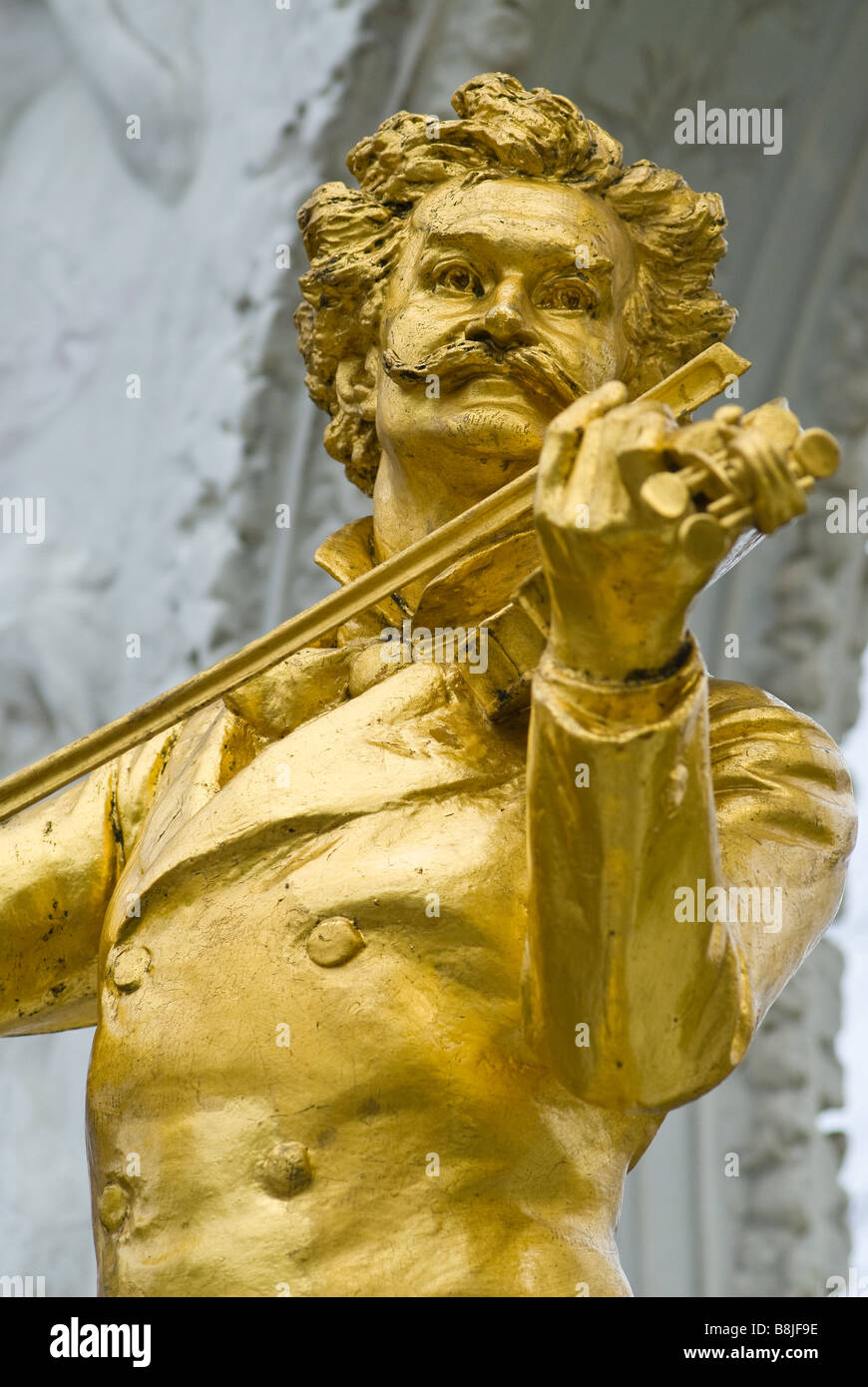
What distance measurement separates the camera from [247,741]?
2.60 metres

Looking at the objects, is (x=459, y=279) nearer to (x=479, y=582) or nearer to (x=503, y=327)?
(x=503, y=327)

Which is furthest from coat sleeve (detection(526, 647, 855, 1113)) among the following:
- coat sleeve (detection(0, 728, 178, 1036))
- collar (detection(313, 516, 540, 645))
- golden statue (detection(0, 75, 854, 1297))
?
coat sleeve (detection(0, 728, 178, 1036))

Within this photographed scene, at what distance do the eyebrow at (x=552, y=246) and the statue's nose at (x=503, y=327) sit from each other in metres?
0.08

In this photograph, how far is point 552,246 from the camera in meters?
2.60

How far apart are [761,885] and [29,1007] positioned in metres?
0.75

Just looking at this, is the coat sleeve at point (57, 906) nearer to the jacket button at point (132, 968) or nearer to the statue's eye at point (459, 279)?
the jacket button at point (132, 968)

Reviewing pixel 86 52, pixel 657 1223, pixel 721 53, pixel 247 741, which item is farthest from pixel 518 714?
pixel 86 52

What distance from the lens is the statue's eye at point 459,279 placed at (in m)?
2.63

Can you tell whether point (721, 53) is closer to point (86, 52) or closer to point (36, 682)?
point (86, 52)

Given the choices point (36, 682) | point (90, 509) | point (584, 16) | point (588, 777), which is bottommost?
point (588, 777)

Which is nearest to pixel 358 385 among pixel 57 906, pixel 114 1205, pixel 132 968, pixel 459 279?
pixel 459 279

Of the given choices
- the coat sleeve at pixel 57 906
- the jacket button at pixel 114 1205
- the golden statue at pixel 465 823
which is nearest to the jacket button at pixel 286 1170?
the golden statue at pixel 465 823

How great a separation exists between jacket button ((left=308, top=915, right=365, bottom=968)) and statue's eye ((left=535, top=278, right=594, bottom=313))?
666 millimetres

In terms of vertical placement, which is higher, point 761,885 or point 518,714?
point 518,714
